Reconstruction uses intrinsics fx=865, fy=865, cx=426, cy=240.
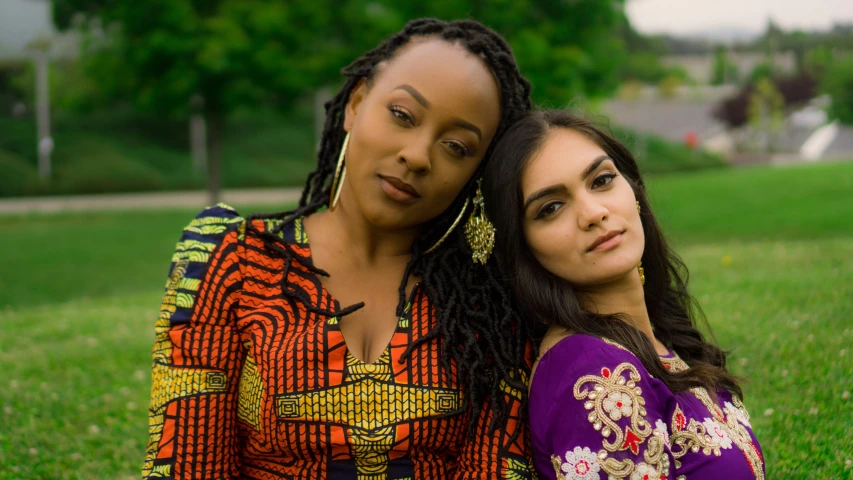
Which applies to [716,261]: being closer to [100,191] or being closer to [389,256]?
[389,256]

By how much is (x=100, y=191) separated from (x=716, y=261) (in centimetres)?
1962

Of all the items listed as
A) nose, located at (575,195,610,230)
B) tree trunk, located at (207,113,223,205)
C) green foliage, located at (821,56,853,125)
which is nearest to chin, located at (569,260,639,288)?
nose, located at (575,195,610,230)

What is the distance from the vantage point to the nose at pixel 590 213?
2760 millimetres

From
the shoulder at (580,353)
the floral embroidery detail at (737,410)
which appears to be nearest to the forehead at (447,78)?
the shoulder at (580,353)

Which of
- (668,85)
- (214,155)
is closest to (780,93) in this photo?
(668,85)

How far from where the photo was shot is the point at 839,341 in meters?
4.54

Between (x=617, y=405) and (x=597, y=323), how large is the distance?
0.39m

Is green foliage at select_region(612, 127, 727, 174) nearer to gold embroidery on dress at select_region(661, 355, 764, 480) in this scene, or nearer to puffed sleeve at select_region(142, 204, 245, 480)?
gold embroidery on dress at select_region(661, 355, 764, 480)

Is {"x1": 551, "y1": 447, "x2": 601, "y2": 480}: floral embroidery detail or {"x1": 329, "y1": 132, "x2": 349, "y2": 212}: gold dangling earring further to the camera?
{"x1": 329, "y1": 132, "x2": 349, "y2": 212}: gold dangling earring

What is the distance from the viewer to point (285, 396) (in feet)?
8.76

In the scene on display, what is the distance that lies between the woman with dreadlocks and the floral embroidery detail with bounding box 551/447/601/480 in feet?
1.07

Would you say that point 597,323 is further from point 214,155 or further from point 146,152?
point 146,152

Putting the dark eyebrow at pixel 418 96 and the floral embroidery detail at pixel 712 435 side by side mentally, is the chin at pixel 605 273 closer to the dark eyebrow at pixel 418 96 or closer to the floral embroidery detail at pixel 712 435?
the floral embroidery detail at pixel 712 435

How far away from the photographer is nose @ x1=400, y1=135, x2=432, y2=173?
2766mm
